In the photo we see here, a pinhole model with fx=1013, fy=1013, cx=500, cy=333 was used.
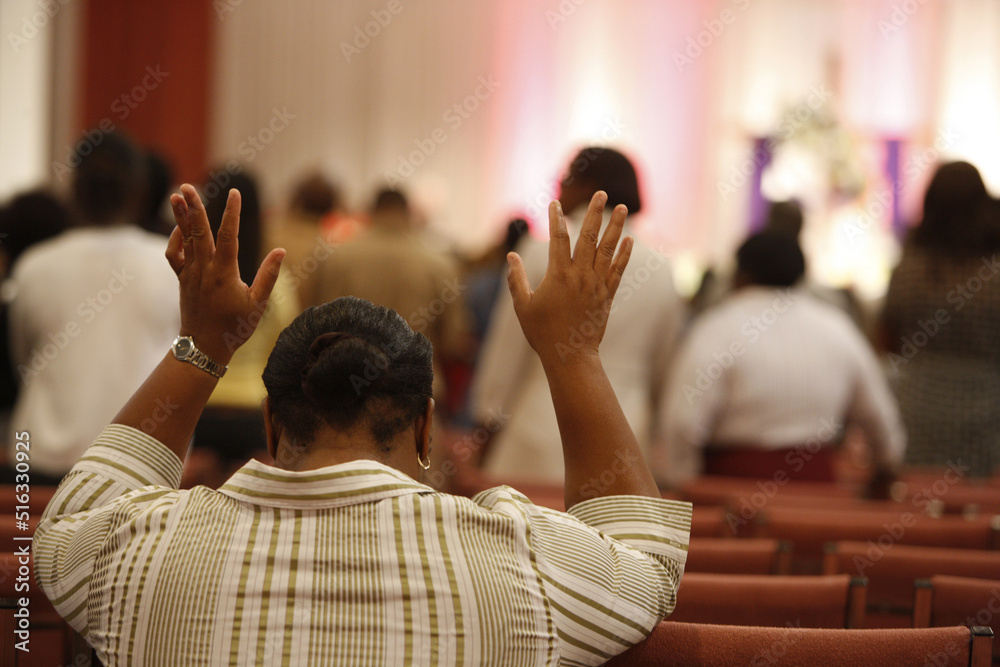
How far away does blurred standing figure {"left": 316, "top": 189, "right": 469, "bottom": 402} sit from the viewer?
13.7 ft

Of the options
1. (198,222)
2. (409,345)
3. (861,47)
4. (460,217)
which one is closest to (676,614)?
(409,345)

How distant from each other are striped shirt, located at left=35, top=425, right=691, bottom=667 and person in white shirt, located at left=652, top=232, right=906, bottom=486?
6.44 ft

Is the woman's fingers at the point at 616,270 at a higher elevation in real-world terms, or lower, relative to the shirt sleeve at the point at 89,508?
higher

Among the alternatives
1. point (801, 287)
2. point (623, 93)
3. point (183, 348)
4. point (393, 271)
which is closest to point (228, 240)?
point (183, 348)

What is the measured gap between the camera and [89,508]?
4.24 feet

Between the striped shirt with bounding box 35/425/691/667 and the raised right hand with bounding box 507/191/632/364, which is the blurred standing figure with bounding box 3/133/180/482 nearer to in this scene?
the striped shirt with bounding box 35/425/691/667

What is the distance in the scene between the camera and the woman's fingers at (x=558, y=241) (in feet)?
4.45

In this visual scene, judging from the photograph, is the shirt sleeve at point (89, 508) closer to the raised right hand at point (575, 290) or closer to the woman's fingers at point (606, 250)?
the raised right hand at point (575, 290)

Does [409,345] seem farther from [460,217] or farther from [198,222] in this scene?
[460,217]

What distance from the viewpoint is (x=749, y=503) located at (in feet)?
7.61

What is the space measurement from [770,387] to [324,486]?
222 cm

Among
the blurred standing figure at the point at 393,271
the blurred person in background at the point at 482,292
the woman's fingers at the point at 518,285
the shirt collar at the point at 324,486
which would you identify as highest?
the woman's fingers at the point at 518,285

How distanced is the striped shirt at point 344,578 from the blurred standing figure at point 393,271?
2970 mm

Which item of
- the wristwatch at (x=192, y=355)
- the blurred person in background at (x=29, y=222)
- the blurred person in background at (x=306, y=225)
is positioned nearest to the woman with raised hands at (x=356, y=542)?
the wristwatch at (x=192, y=355)
